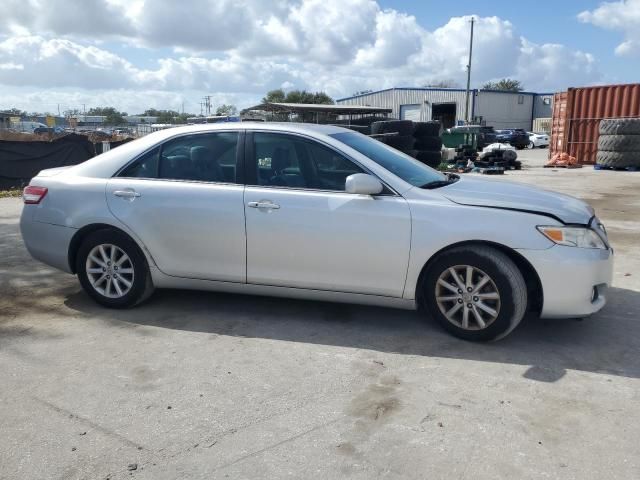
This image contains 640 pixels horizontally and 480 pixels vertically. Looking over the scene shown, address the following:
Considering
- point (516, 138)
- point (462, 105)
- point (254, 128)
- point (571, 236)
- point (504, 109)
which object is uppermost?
point (462, 105)

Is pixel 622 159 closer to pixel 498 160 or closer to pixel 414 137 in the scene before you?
pixel 498 160

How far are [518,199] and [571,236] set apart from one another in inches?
18.3

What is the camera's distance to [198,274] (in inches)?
188

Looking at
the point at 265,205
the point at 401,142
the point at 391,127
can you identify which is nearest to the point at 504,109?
the point at 391,127

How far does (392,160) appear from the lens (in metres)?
4.78

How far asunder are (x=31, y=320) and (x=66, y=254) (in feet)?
2.04

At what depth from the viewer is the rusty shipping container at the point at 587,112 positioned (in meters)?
24.0

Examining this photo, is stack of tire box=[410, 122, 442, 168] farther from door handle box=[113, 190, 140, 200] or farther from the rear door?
door handle box=[113, 190, 140, 200]

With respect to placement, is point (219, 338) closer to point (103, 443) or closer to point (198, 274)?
point (198, 274)

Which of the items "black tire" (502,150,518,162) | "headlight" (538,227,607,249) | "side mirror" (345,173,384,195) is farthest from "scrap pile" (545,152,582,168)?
"side mirror" (345,173,384,195)

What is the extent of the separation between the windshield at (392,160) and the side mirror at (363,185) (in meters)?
0.32

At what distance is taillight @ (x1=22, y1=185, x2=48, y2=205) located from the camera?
16.8 feet

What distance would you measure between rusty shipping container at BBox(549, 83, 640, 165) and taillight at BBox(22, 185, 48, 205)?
81.1ft

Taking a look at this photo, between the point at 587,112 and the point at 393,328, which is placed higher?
the point at 587,112
